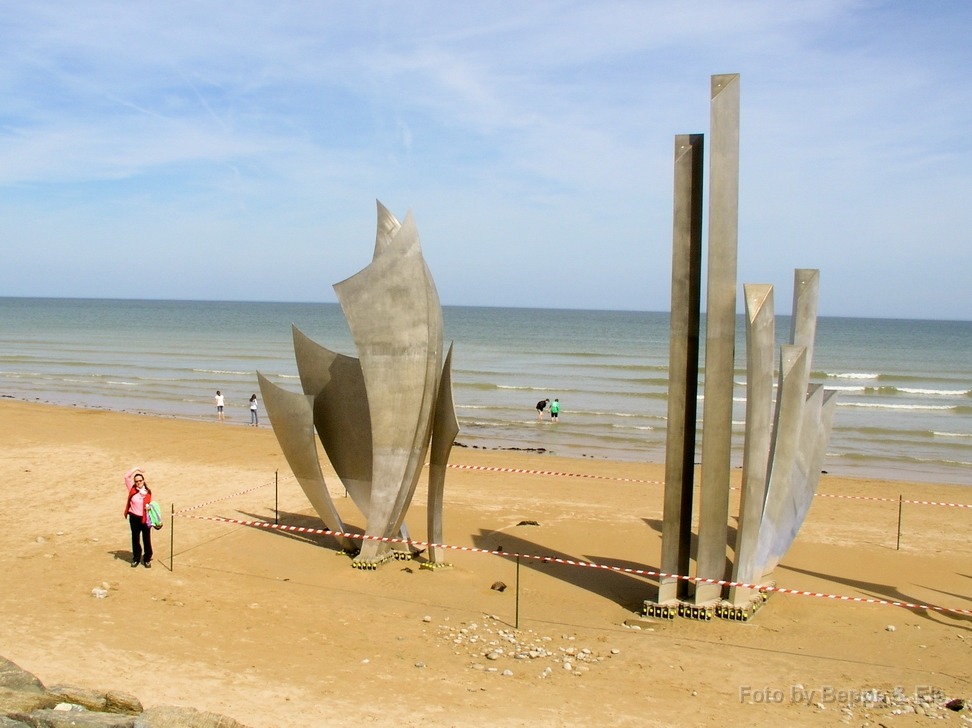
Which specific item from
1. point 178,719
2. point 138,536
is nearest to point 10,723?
point 178,719

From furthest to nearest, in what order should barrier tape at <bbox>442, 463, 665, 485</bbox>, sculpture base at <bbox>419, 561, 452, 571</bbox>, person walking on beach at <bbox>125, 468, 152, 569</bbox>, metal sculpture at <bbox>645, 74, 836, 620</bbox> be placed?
1. barrier tape at <bbox>442, 463, 665, 485</bbox>
2. sculpture base at <bbox>419, 561, 452, 571</bbox>
3. person walking on beach at <bbox>125, 468, 152, 569</bbox>
4. metal sculpture at <bbox>645, 74, 836, 620</bbox>

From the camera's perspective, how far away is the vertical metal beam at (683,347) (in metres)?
8.70

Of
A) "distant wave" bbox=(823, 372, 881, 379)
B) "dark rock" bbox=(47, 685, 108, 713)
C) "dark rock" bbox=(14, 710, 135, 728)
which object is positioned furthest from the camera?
"distant wave" bbox=(823, 372, 881, 379)

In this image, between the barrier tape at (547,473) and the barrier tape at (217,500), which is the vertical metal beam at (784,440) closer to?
the barrier tape at (547,473)

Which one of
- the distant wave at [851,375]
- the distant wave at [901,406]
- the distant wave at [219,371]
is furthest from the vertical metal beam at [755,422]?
the distant wave at [851,375]

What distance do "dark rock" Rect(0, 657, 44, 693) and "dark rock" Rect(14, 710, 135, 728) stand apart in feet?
2.38

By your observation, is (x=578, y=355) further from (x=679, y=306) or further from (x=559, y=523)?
(x=679, y=306)

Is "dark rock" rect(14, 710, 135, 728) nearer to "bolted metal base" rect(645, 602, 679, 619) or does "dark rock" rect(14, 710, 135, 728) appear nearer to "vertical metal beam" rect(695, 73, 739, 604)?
"bolted metal base" rect(645, 602, 679, 619)

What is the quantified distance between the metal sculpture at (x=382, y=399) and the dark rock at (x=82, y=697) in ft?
15.7

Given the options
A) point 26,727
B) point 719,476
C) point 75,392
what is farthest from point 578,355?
point 26,727

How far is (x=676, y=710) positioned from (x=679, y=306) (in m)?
3.81

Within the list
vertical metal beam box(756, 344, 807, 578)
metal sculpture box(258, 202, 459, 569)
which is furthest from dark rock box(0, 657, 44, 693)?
vertical metal beam box(756, 344, 807, 578)

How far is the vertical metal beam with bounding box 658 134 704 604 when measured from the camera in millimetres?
8703

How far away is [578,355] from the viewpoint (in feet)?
184
